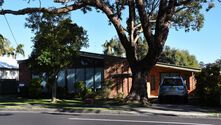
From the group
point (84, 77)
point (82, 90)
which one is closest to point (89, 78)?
point (84, 77)

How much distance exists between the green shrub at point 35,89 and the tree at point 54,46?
505 cm

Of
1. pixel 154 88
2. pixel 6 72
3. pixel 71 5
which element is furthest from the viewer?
pixel 6 72

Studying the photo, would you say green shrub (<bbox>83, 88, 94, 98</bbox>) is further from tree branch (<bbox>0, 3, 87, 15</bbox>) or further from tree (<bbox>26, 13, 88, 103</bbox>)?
tree branch (<bbox>0, 3, 87, 15</bbox>)

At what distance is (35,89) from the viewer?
124 feet

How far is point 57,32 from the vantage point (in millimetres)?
31891

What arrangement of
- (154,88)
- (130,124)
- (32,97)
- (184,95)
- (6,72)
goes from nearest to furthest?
(130,124) → (184,95) → (32,97) → (154,88) → (6,72)

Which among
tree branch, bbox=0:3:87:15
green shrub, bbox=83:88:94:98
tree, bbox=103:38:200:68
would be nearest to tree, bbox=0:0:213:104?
tree branch, bbox=0:3:87:15

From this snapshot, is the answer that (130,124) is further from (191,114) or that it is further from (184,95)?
(184,95)

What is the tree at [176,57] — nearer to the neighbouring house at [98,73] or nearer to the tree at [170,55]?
the tree at [170,55]

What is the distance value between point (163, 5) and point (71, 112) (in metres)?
9.43

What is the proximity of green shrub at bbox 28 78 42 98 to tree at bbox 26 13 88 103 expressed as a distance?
505 cm

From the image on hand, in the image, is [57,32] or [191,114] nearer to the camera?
[191,114]

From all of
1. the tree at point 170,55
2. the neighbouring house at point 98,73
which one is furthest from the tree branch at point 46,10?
the tree at point 170,55

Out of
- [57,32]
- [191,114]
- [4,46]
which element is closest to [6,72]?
[57,32]
